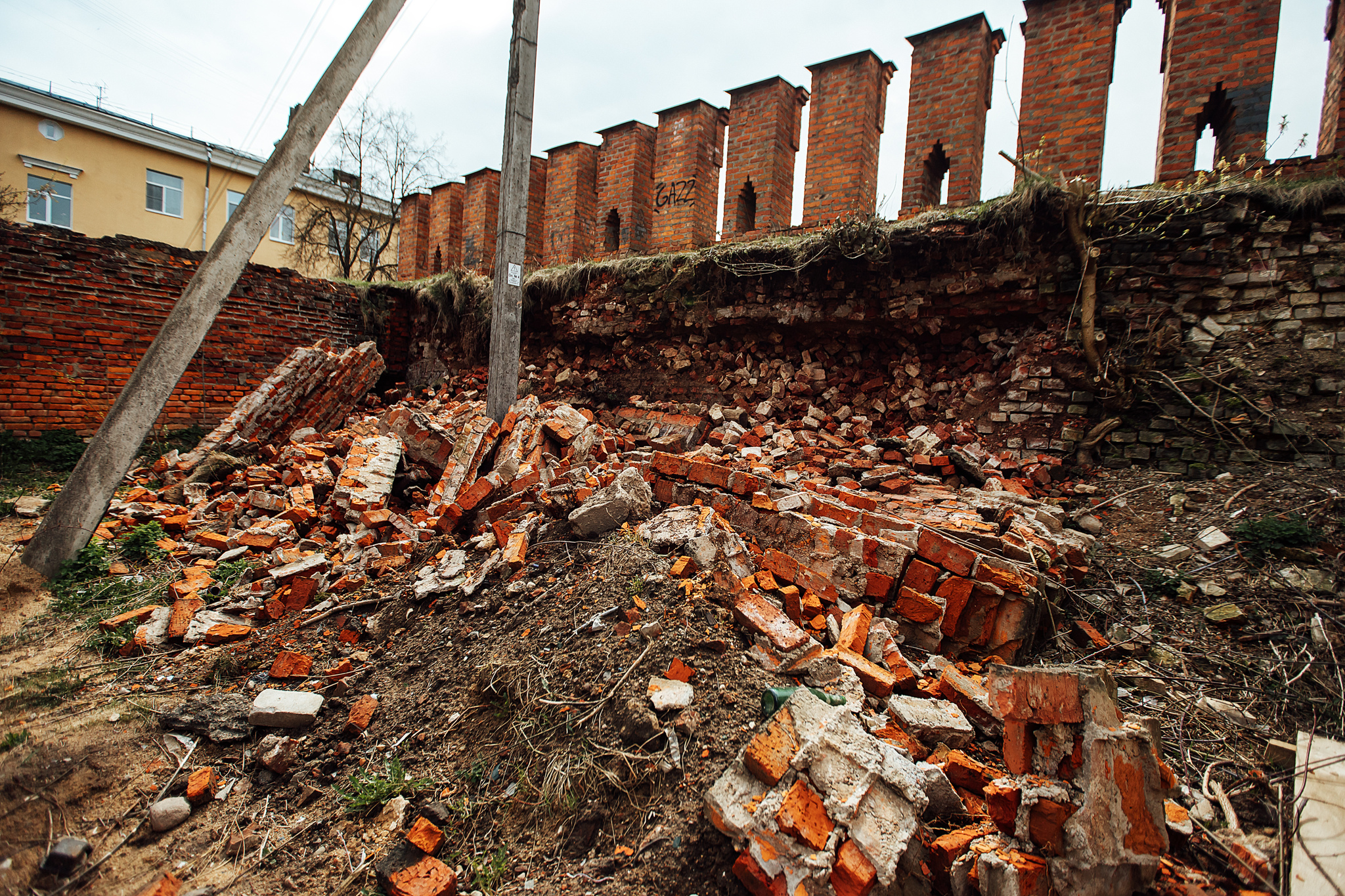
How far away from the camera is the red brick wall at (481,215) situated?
1102 cm

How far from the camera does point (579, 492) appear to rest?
379 cm

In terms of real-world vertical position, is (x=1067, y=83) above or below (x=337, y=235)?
below

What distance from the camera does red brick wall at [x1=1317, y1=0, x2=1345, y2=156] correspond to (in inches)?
197

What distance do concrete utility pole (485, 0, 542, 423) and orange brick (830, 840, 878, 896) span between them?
476 cm

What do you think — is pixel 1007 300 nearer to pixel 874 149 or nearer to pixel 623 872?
pixel 874 149

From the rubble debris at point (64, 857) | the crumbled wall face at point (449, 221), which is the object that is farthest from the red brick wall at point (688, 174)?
the rubble debris at point (64, 857)

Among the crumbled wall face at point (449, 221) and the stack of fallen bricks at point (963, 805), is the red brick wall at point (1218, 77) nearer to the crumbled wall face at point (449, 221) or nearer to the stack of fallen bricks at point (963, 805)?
the stack of fallen bricks at point (963, 805)

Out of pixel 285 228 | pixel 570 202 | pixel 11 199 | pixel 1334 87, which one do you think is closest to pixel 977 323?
pixel 1334 87

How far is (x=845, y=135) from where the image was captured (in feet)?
22.9

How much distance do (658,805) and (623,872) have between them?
0.22 m

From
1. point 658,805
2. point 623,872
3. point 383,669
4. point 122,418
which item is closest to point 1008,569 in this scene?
point 658,805

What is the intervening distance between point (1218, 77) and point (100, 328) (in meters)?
12.8

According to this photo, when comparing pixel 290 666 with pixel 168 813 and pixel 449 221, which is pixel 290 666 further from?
pixel 449 221

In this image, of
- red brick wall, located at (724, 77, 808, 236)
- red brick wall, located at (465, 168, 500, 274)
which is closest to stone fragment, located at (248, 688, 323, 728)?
red brick wall, located at (724, 77, 808, 236)
